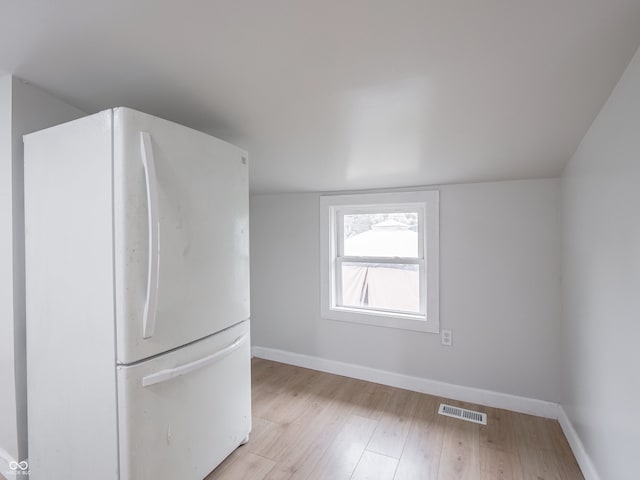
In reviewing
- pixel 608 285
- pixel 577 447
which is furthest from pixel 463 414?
pixel 608 285

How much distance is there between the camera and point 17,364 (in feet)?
4.38

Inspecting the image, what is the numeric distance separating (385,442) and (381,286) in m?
1.23

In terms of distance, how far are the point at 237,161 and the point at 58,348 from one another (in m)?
1.14

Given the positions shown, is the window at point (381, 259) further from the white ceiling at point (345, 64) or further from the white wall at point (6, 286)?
the white wall at point (6, 286)

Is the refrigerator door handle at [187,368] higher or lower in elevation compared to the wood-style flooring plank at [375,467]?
higher

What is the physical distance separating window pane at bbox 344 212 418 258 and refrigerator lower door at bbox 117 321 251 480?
1.45 metres

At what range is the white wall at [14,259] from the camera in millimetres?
1316

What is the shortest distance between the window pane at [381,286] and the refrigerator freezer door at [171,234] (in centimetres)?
147

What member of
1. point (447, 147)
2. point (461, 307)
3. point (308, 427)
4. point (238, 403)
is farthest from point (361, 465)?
point (447, 147)

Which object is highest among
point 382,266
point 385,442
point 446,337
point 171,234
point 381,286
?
point 171,234

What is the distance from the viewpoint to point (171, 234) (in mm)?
1242

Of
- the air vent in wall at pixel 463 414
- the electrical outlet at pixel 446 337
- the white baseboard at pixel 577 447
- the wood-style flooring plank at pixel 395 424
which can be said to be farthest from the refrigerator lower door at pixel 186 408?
the white baseboard at pixel 577 447

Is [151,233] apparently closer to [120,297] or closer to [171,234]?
[171,234]

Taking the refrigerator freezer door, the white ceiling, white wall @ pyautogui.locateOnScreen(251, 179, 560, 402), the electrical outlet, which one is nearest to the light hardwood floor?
white wall @ pyautogui.locateOnScreen(251, 179, 560, 402)
